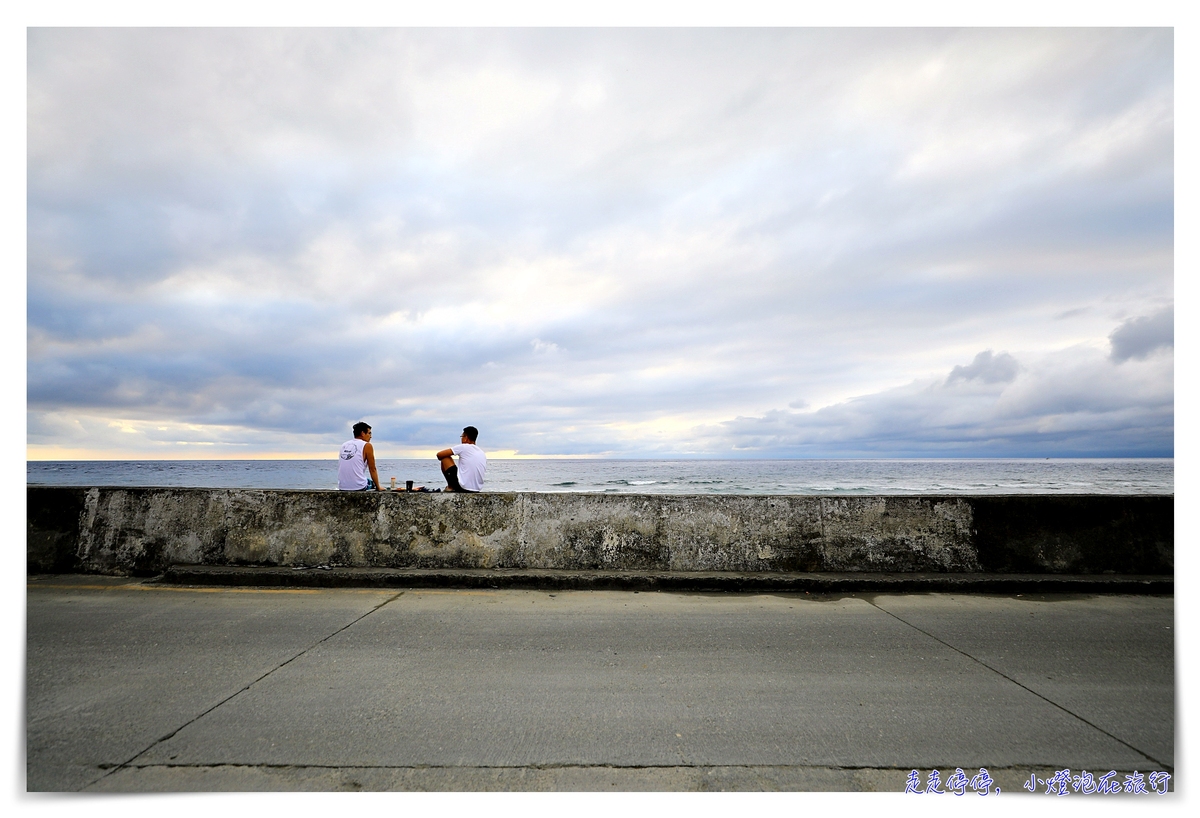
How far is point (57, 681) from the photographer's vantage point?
138 inches

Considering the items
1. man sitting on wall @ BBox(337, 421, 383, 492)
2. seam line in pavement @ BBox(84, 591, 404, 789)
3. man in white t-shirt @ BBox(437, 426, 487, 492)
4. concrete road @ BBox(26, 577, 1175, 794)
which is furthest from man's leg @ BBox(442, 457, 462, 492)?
seam line in pavement @ BBox(84, 591, 404, 789)

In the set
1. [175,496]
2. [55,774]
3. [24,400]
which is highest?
[24,400]

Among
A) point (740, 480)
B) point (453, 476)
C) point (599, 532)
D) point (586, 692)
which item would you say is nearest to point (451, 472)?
point (453, 476)

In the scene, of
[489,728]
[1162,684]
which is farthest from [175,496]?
[1162,684]

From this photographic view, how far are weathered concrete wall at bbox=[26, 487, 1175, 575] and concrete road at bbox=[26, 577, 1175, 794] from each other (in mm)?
869

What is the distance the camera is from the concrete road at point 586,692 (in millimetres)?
2627

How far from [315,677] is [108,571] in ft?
14.8

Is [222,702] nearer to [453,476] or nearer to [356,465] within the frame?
[453,476]

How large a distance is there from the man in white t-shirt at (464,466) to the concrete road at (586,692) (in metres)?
2.07

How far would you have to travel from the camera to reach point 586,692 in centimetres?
338

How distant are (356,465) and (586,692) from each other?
5.31m

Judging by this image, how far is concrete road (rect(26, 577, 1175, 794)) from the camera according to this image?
2.63 meters

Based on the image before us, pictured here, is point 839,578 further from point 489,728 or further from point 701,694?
point 489,728

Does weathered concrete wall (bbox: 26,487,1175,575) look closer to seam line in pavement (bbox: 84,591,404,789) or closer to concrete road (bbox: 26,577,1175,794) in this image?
concrete road (bbox: 26,577,1175,794)
